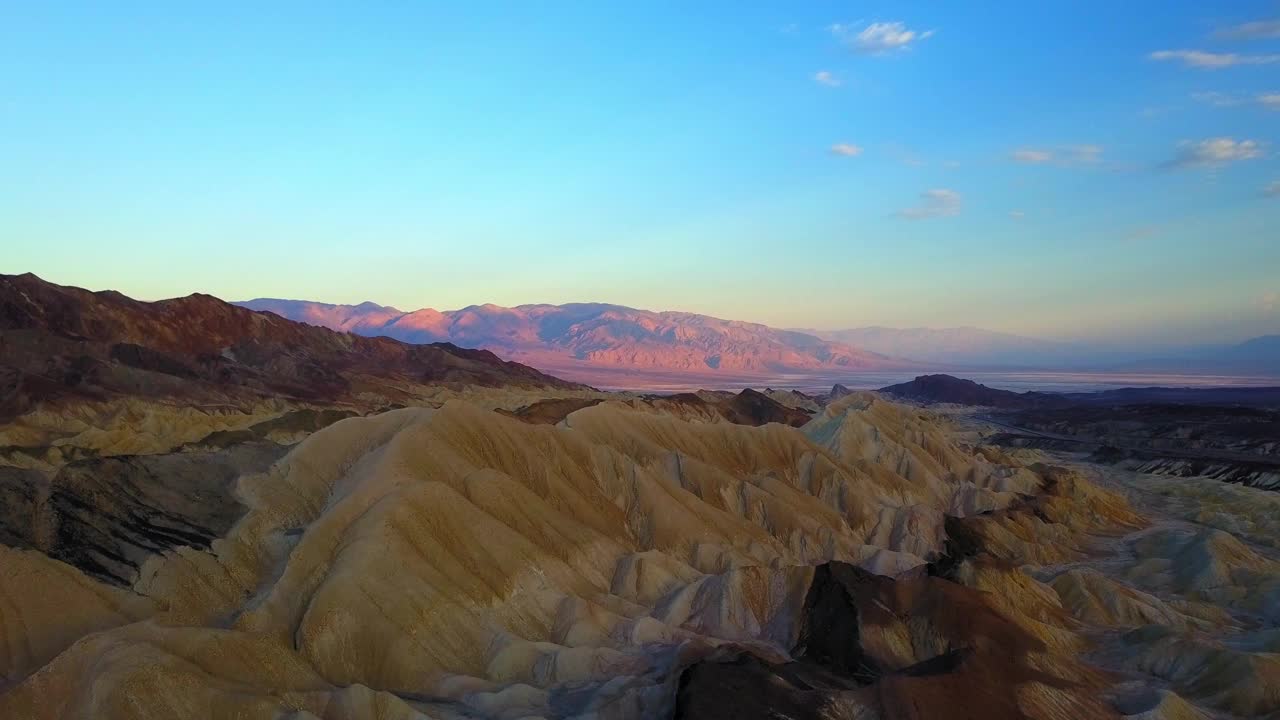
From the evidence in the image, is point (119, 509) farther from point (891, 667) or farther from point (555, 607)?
point (891, 667)

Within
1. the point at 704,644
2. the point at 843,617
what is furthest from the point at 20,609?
the point at 843,617

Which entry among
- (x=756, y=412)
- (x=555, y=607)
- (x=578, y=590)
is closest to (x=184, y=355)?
(x=756, y=412)

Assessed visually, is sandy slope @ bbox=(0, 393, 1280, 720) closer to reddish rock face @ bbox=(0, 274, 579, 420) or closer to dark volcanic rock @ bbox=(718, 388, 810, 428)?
reddish rock face @ bbox=(0, 274, 579, 420)

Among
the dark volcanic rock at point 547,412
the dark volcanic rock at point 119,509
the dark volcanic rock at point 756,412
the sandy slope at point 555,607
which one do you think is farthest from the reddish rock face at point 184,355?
the sandy slope at point 555,607

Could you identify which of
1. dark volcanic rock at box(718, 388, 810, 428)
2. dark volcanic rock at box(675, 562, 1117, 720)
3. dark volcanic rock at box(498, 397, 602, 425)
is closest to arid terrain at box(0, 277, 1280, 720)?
dark volcanic rock at box(675, 562, 1117, 720)

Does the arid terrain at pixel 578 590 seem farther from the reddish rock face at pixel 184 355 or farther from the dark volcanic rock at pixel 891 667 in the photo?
the reddish rock face at pixel 184 355
